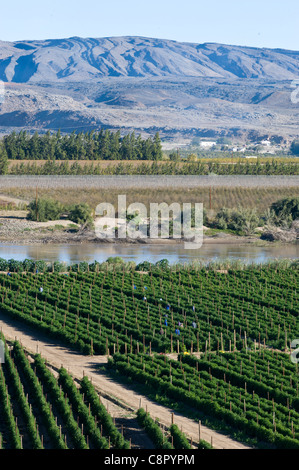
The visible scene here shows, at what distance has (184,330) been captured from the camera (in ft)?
104

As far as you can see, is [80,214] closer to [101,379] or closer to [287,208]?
[287,208]

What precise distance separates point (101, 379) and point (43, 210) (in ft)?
143

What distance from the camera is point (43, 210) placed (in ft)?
226

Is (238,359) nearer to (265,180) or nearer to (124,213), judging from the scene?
(124,213)

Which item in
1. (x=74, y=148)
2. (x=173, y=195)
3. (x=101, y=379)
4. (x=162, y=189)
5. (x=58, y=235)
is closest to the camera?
(x=101, y=379)

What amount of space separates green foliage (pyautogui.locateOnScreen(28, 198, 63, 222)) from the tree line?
25408 millimetres

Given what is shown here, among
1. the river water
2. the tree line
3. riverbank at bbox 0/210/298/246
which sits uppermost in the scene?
the tree line

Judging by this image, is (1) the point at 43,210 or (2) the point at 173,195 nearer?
(1) the point at 43,210

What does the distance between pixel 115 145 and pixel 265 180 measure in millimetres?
22285

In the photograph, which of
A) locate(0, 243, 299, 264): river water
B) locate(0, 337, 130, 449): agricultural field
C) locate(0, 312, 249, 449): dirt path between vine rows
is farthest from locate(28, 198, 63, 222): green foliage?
locate(0, 337, 130, 449): agricultural field

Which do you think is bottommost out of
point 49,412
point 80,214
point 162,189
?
point 49,412

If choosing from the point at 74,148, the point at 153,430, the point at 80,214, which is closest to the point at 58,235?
the point at 80,214

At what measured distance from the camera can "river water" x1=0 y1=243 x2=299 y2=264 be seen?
176 ft

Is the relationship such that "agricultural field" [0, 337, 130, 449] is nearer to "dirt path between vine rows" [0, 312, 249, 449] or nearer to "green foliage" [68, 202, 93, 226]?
"dirt path between vine rows" [0, 312, 249, 449]
